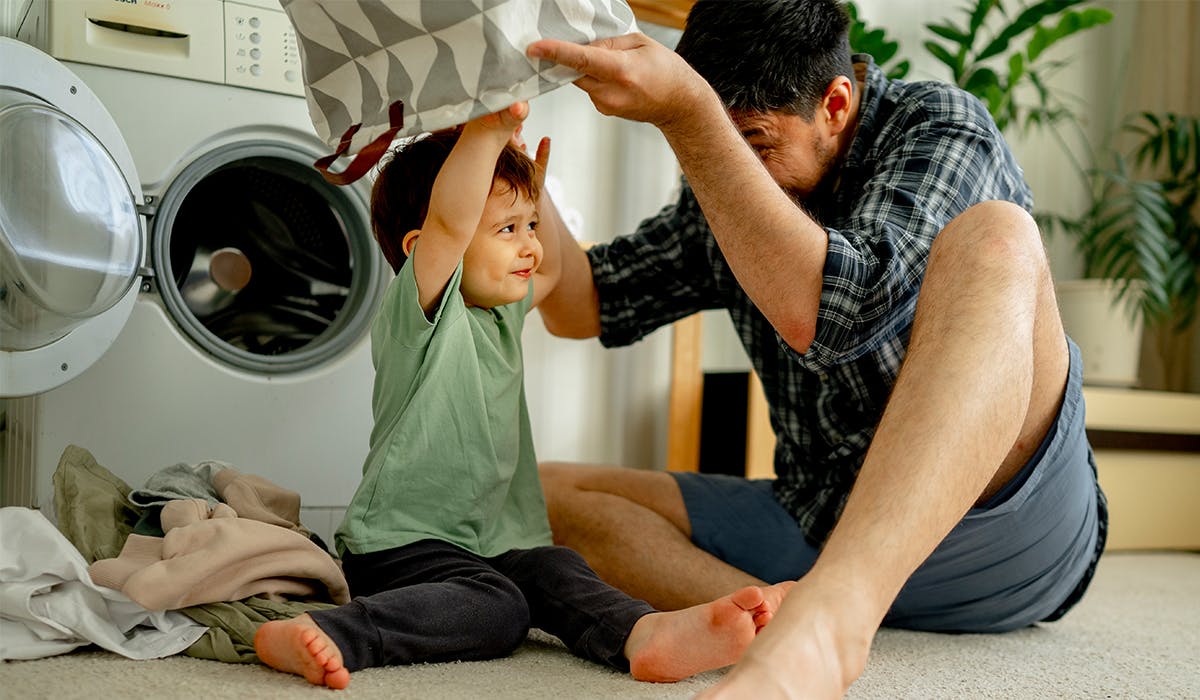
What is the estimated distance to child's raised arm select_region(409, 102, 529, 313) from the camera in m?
1.05

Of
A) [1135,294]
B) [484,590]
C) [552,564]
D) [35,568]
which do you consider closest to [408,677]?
[484,590]

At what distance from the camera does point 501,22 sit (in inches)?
37.2

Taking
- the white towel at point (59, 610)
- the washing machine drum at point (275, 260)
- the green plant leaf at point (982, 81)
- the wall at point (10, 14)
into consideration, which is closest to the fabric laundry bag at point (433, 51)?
the white towel at point (59, 610)

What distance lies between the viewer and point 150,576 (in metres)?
1.02

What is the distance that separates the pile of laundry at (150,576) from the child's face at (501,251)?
36cm

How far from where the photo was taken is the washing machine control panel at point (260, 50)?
5.11ft

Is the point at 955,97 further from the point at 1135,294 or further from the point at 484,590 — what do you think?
the point at 1135,294

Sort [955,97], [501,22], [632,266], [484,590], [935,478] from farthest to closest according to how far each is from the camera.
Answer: [632,266], [955,97], [484,590], [501,22], [935,478]

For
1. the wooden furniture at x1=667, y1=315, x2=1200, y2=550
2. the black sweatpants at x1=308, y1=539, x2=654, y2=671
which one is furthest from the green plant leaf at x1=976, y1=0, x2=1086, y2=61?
the black sweatpants at x1=308, y1=539, x2=654, y2=671

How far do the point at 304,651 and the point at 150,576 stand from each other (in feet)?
0.71

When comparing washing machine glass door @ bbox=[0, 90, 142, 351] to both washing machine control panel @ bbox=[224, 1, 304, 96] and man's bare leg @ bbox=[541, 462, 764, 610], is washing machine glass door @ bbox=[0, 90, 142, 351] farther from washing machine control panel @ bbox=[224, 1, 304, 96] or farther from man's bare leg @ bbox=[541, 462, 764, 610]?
man's bare leg @ bbox=[541, 462, 764, 610]

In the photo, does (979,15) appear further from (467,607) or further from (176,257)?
(467,607)

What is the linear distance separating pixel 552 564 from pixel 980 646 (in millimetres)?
568

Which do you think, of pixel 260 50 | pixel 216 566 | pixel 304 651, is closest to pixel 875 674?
pixel 304 651
